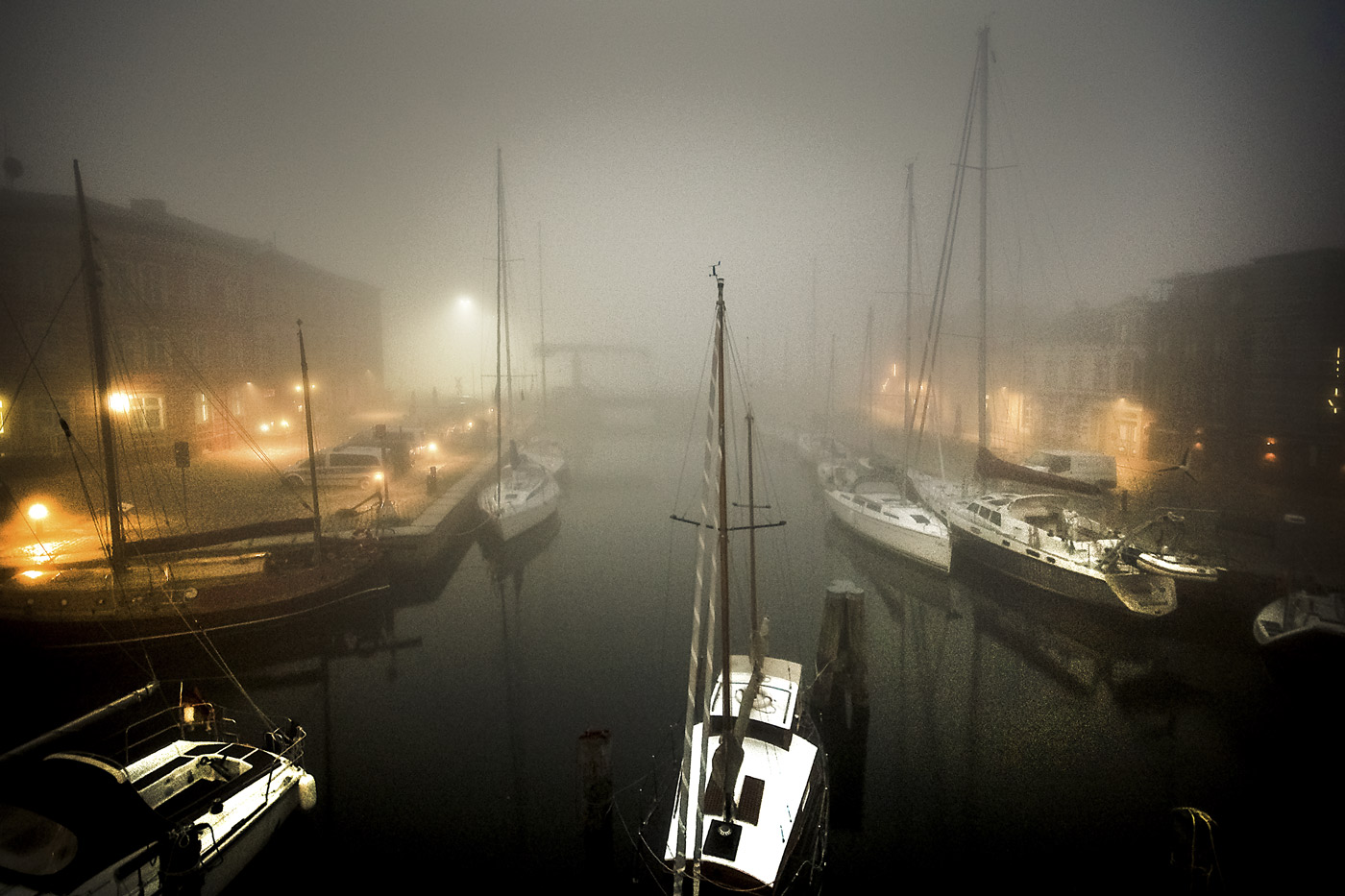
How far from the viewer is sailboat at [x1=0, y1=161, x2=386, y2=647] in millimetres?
15328

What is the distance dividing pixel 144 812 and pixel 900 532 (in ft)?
71.8

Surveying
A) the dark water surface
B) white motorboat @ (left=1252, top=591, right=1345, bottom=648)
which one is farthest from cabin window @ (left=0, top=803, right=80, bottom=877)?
white motorboat @ (left=1252, top=591, right=1345, bottom=648)

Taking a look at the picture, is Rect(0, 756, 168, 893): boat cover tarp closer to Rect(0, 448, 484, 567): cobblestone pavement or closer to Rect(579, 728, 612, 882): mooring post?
Rect(579, 728, 612, 882): mooring post

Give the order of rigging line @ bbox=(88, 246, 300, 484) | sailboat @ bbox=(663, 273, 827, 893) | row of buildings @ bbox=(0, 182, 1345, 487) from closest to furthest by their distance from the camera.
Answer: sailboat @ bbox=(663, 273, 827, 893), row of buildings @ bbox=(0, 182, 1345, 487), rigging line @ bbox=(88, 246, 300, 484)

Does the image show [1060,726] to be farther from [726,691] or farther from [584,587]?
[584,587]

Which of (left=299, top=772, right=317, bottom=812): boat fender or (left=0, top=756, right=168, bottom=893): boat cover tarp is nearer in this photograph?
(left=0, top=756, right=168, bottom=893): boat cover tarp

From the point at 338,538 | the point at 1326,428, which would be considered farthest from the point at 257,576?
the point at 1326,428

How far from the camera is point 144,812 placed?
7.39 m

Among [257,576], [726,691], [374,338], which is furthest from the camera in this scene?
[374,338]

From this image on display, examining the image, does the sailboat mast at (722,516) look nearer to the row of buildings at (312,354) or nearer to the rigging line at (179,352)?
the row of buildings at (312,354)

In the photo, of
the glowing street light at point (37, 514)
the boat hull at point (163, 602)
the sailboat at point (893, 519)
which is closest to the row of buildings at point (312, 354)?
the glowing street light at point (37, 514)

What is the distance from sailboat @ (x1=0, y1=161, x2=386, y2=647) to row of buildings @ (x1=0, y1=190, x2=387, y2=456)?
772 centimetres

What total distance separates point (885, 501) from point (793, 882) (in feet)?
61.8

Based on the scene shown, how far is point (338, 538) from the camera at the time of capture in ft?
65.6
